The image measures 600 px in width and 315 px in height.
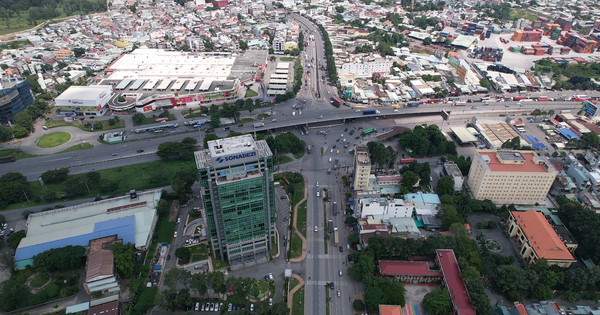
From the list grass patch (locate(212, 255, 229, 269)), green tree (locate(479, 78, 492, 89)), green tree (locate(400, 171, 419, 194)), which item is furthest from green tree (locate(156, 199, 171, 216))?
green tree (locate(479, 78, 492, 89))

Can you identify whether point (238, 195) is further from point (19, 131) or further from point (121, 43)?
point (121, 43)

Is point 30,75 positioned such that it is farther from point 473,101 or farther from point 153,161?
point 473,101

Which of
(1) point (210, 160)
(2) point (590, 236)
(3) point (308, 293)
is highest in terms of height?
(1) point (210, 160)

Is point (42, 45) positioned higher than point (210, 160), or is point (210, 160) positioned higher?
point (210, 160)

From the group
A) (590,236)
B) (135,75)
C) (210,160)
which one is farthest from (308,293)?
(135,75)

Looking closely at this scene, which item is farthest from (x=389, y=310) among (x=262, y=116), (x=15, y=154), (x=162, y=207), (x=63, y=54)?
(x=63, y=54)

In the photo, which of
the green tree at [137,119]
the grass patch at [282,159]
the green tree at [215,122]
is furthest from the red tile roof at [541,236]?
the green tree at [137,119]
